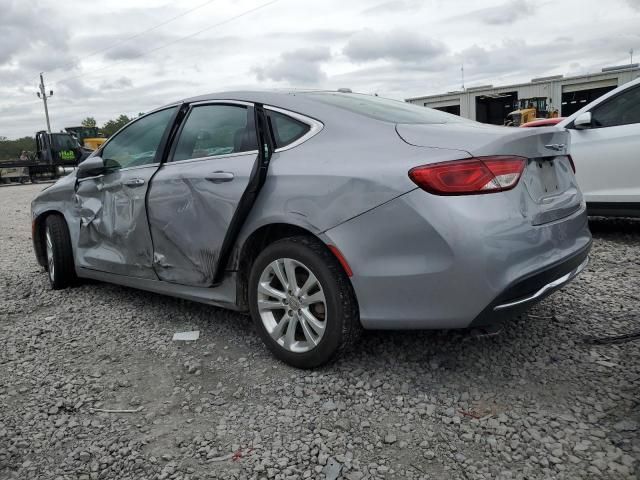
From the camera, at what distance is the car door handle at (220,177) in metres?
3.09

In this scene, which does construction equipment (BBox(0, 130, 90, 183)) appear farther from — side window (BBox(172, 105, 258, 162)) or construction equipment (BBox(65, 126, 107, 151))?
side window (BBox(172, 105, 258, 162))

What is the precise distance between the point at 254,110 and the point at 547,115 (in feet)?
88.4

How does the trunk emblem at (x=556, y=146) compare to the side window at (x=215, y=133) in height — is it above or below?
below

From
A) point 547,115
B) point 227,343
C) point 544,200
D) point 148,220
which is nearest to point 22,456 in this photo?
point 227,343

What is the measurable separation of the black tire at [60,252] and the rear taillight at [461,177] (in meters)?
3.44

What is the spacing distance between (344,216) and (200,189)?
3.48 ft

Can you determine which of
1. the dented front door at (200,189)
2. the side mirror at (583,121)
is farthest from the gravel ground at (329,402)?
the side mirror at (583,121)

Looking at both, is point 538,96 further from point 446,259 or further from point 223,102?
point 446,259

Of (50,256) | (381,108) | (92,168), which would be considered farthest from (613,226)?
(50,256)

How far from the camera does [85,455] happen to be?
7.63 feet

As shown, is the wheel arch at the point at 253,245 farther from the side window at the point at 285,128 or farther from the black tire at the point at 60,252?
the black tire at the point at 60,252

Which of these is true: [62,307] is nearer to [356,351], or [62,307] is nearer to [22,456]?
[22,456]

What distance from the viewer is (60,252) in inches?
184

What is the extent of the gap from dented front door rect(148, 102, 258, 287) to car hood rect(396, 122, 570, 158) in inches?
36.7
